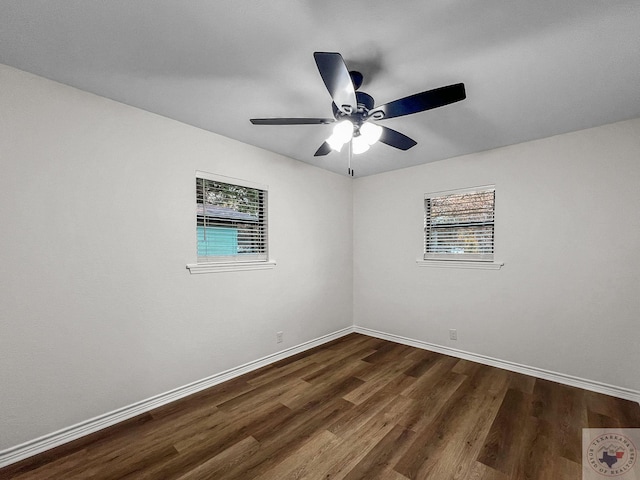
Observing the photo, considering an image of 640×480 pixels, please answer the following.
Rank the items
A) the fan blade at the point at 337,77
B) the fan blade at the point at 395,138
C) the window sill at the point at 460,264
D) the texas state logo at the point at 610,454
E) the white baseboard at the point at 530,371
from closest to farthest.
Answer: the fan blade at the point at 337,77 < the texas state logo at the point at 610,454 < the fan blade at the point at 395,138 < the white baseboard at the point at 530,371 < the window sill at the point at 460,264

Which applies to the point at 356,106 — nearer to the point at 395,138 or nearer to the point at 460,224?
the point at 395,138

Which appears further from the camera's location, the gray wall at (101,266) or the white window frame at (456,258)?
the white window frame at (456,258)

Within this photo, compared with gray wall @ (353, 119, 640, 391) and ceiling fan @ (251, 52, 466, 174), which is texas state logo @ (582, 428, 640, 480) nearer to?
gray wall @ (353, 119, 640, 391)

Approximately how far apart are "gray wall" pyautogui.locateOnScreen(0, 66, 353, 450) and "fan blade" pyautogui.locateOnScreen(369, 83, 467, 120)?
1825mm

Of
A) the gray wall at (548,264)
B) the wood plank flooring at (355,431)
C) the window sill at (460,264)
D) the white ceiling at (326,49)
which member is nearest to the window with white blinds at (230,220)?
the white ceiling at (326,49)

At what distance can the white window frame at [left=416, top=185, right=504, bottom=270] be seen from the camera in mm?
3176

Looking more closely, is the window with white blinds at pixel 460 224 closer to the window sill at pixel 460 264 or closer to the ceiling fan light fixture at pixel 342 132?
the window sill at pixel 460 264

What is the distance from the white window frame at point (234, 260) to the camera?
2650 mm

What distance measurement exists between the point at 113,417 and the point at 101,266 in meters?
1.17

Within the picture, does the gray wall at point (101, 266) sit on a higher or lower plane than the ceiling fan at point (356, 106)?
lower

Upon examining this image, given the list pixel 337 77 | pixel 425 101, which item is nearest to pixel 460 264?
pixel 425 101

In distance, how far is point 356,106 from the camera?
5.47 feet

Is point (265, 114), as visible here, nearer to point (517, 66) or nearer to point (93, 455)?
point (517, 66)

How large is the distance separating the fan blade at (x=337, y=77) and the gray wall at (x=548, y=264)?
93.1 inches
